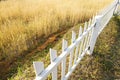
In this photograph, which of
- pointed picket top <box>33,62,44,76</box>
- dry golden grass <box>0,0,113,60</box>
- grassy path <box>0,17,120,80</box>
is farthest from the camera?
dry golden grass <box>0,0,113,60</box>

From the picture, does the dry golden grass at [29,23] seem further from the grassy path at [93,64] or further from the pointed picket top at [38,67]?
the pointed picket top at [38,67]

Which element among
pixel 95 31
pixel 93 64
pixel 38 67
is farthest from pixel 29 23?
pixel 38 67

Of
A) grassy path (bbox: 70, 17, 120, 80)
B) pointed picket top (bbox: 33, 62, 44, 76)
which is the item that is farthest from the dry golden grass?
pointed picket top (bbox: 33, 62, 44, 76)

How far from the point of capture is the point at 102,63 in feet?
9.90

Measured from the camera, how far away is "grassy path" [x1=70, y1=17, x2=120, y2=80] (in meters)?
2.70

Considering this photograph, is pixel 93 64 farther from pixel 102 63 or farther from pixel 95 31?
pixel 95 31

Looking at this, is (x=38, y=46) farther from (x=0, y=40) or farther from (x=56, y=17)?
(x=56, y=17)

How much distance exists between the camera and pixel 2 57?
3207mm

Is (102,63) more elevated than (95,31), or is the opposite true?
(95,31)

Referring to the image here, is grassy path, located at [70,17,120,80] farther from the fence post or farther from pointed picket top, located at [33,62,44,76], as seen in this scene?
pointed picket top, located at [33,62,44,76]

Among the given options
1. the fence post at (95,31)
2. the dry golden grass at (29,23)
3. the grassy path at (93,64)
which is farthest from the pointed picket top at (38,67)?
the dry golden grass at (29,23)

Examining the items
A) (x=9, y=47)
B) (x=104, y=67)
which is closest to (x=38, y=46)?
(x=9, y=47)

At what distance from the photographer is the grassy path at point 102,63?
270 centimetres

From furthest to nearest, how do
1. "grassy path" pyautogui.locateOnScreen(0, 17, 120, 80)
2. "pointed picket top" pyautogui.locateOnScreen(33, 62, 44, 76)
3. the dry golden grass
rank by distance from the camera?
the dry golden grass → "grassy path" pyautogui.locateOnScreen(0, 17, 120, 80) → "pointed picket top" pyautogui.locateOnScreen(33, 62, 44, 76)
